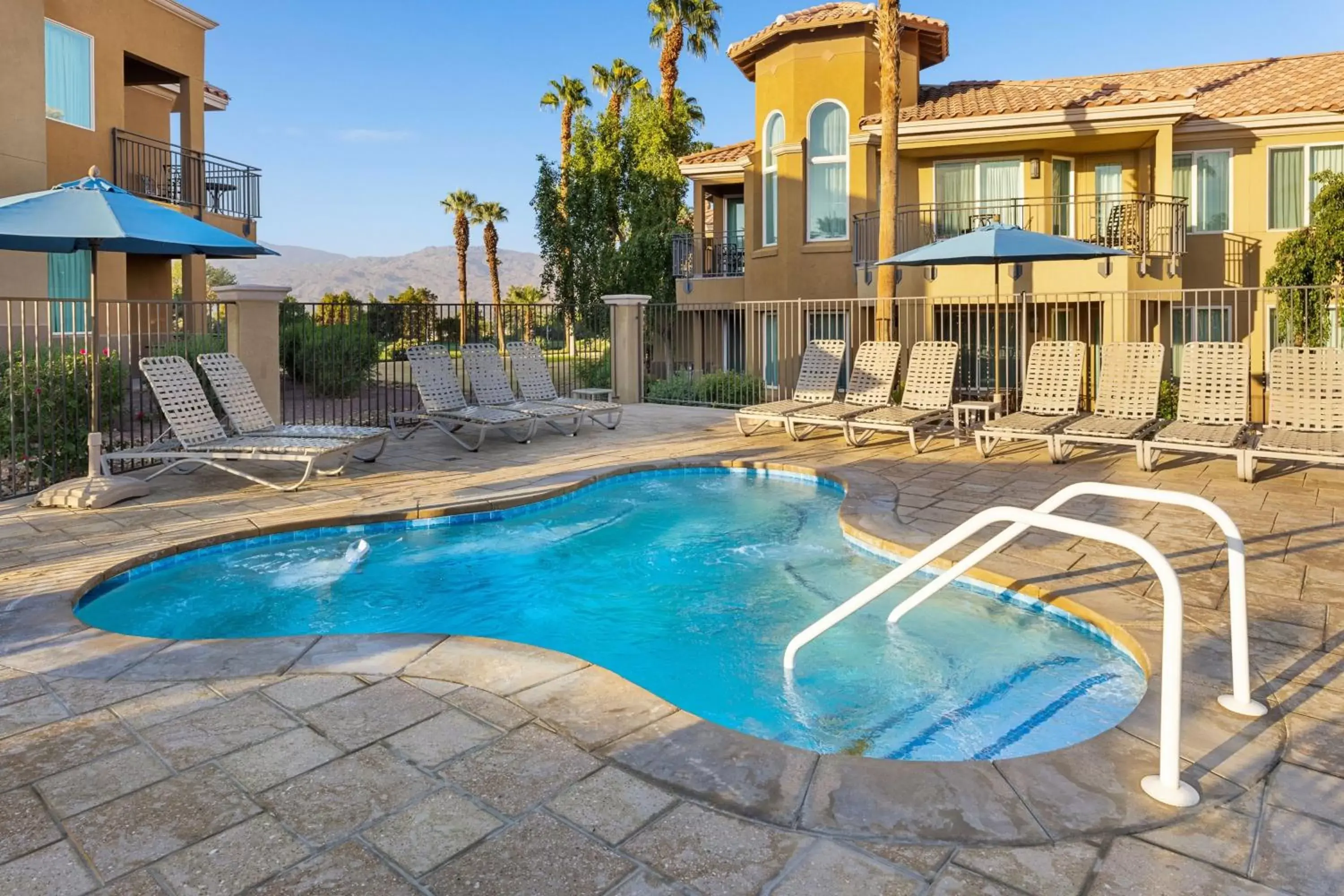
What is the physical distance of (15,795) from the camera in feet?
9.57

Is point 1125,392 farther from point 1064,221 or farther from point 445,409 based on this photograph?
point 1064,221

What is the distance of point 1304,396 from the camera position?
8719 millimetres

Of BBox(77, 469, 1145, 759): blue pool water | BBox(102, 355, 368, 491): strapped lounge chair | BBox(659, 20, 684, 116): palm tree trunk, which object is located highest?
BBox(659, 20, 684, 116): palm tree trunk

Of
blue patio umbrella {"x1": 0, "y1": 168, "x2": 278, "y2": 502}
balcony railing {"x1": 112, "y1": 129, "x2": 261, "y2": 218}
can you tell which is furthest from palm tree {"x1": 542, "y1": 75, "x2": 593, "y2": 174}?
blue patio umbrella {"x1": 0, "y1": 168, "x2": 278, "y2": 502}

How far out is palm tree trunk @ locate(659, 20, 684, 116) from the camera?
96.1 ft

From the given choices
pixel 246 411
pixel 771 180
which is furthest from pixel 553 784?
pixel 771 180

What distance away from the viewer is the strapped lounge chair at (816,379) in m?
12.5

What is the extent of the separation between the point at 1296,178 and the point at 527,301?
37370mm

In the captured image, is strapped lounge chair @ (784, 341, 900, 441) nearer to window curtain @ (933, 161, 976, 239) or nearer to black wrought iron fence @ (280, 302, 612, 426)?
black wrought iron fence @ (280, 302, 612, 426)

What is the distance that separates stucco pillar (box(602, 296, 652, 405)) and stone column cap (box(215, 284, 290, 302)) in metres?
6.60

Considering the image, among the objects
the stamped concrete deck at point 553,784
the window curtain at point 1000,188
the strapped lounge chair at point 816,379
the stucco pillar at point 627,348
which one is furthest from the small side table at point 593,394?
the stamped concrete deck at point 553,784

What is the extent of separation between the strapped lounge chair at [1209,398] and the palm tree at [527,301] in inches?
359

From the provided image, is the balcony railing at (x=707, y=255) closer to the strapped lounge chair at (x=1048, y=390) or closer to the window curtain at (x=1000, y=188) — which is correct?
the window curtain at (x=1000, y=188)

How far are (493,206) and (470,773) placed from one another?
145ft
